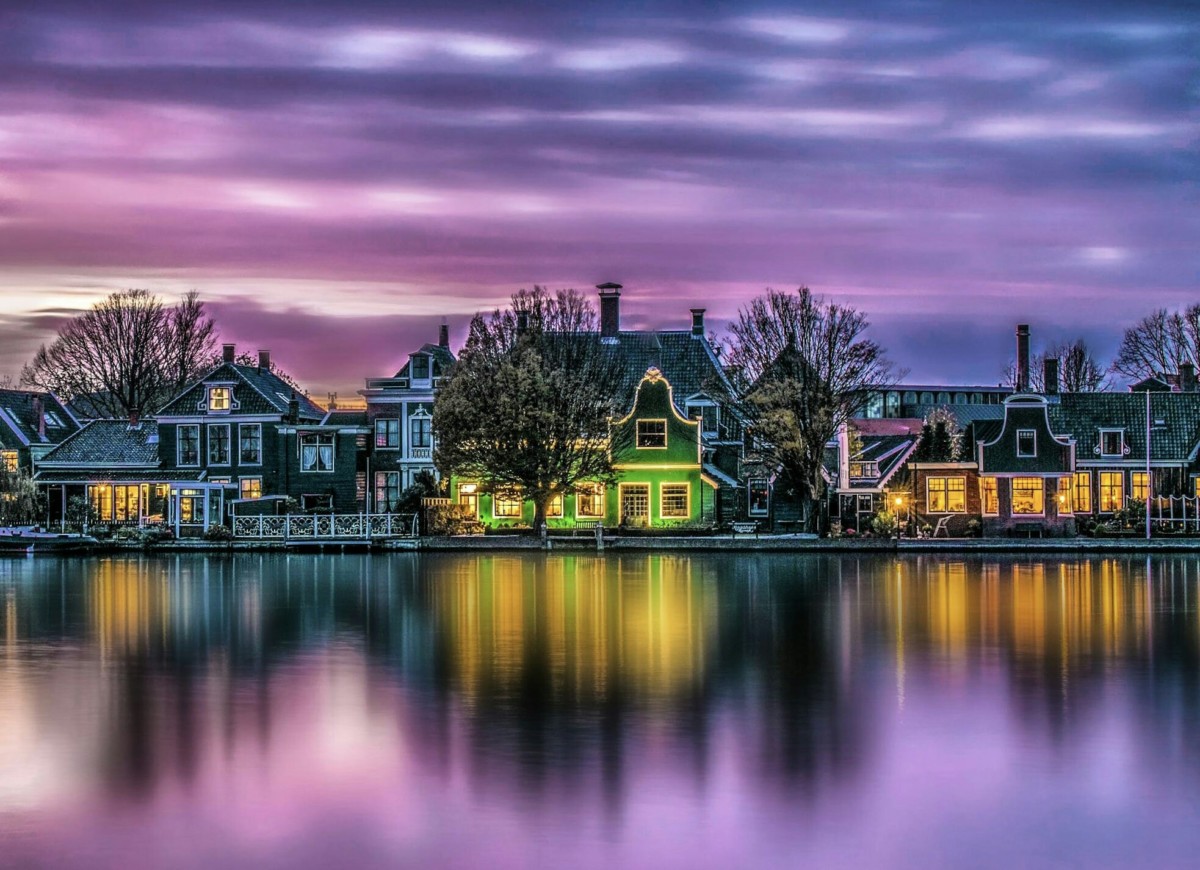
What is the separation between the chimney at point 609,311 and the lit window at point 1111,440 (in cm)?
2306

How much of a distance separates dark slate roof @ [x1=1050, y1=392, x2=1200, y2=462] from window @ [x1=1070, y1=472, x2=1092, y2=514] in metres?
Result: 0.77

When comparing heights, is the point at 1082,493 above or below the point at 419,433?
below

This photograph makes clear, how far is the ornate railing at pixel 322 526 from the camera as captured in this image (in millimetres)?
69562

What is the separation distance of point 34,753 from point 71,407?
8226cm

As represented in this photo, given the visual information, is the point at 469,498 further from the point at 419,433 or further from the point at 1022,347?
the point at 1022,347

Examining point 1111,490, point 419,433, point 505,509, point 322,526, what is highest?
point 419,433

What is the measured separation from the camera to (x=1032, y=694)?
28484 mm

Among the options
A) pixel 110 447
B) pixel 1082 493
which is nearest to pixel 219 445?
pixel 110 447

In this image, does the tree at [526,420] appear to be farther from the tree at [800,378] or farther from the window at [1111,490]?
the window at [1111,490]

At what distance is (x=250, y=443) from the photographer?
2923 inches

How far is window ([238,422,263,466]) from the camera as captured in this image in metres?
74.1

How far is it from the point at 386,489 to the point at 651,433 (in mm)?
13202

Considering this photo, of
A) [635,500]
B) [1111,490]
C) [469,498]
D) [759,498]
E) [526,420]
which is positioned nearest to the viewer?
[526,420]

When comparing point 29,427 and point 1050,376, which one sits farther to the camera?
point 1050,376
